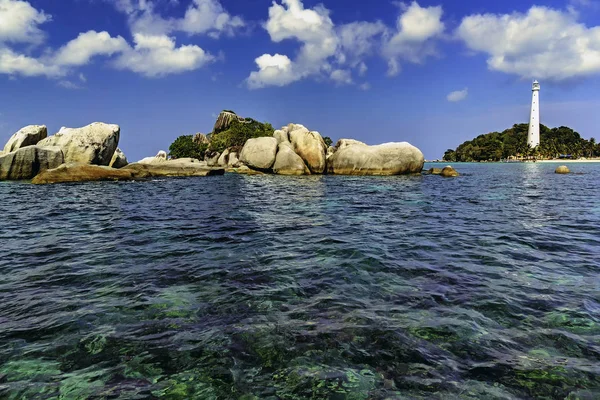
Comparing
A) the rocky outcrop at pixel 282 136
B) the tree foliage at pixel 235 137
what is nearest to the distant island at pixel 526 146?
the tree foliage at pixel 235 137

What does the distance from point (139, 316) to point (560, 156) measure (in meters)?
166

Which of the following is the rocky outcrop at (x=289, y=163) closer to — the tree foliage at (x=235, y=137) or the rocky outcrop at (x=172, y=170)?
the rocky outcrop at (x=172, y=170)

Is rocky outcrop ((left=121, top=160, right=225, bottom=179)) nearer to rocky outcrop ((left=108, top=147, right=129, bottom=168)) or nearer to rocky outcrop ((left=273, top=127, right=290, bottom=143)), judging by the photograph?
rocky outcrop ((left=108, top=147, right=129, bottom=168))

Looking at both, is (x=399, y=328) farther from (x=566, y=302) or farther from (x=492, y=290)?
(x=566, y=302)

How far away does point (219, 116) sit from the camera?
100 metres

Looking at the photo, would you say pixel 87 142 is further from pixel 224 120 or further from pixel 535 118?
pixel 535 118

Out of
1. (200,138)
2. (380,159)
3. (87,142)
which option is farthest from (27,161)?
(200,138)

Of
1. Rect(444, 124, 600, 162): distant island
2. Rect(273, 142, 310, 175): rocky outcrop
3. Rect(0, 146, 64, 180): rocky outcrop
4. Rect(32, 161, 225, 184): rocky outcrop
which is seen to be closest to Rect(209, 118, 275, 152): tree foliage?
Rect(32, 161, 225, 184): rocky outcrop

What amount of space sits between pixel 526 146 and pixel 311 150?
120641 mm

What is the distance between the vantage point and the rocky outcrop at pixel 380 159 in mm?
37281

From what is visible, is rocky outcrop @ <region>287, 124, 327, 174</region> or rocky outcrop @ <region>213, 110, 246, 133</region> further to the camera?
rocky outcrop @ <region>213, 110, 246, 133</region>

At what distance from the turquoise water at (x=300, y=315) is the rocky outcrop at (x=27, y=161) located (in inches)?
1077

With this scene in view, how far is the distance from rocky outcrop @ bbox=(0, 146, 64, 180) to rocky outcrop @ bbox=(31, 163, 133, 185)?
5.26 metres

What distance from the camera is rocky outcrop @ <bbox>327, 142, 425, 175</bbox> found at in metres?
37.3
